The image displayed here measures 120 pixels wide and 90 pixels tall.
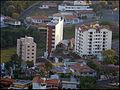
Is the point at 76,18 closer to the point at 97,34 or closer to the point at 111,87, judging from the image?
the point at 97,34

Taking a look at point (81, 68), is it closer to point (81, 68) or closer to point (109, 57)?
point (81, 68)

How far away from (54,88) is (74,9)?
848 cm

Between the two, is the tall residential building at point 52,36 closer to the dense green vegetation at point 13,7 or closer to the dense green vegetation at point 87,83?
the dense green vegetation at point 87,83

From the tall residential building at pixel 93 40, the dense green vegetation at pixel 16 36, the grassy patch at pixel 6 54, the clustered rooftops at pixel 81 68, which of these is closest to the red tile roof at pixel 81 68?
the clustered rooftops at pixel 81 68

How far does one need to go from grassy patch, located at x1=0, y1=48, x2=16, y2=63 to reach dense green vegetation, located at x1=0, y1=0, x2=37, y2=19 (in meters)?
3.33

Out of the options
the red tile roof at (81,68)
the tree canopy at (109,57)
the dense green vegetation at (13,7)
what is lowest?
the red tile roof at (81,68)

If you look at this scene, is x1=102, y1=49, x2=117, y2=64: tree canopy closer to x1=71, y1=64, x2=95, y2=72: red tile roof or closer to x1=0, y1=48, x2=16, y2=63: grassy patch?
x1=71, y1=64, x2=95, y2=72: red tile roof

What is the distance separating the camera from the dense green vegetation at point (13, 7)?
49.4 ft

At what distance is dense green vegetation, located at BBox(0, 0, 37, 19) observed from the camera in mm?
15067

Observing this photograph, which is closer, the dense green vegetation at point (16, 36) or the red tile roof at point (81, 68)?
the red tile roof at point (81, 68)

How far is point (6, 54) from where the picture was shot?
11.0 metres

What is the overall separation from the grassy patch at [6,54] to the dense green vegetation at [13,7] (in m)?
3.33

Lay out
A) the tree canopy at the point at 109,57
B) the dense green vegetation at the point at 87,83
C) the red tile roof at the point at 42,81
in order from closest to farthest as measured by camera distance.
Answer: the dense green vegetation at the point at 87,83 → the red tile roof at the point at 42,81 → the tree canopy at the point at 109,57

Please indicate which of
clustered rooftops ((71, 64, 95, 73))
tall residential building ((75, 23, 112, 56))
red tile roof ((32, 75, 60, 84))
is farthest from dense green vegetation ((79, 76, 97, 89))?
tall residential building ((75, 23, 112, 56))
